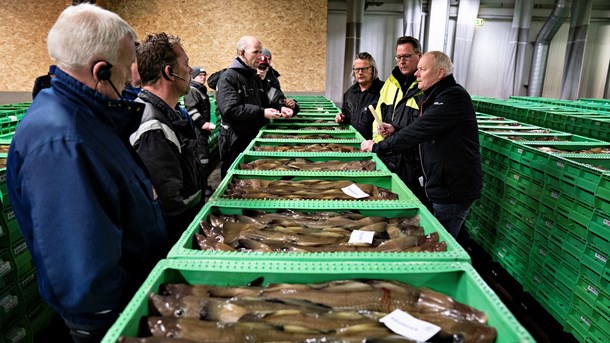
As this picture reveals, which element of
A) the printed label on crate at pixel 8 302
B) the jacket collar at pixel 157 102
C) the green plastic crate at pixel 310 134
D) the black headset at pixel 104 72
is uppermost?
the black headset at pixel 104 72

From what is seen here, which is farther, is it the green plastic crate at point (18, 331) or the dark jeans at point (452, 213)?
the dark jeans at point (452, 213)

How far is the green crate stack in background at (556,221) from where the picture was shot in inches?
108

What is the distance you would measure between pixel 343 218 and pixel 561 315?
87.9 inches

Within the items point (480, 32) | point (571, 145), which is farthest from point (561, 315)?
point (480, 32)

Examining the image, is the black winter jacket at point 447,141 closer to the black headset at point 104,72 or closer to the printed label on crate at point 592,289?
the printed label on crate at point 592,289

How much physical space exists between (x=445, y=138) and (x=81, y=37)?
255 cm

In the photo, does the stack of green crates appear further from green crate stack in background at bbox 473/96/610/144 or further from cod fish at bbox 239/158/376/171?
green crate stack in background at bbox 473/96/610/144

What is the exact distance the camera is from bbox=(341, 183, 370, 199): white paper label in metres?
2.44

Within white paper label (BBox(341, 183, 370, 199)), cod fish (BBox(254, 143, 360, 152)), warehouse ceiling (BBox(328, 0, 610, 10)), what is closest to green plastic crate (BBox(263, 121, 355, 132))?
cod fish (BBox(254, 143, 360, 152))

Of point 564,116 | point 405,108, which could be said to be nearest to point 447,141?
point 405,108

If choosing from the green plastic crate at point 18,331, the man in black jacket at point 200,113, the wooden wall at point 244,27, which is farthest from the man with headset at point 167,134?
the wooden wall at point 244,27

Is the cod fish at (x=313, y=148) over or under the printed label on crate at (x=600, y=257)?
over

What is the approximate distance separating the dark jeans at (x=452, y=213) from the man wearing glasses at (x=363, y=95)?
1.76 m

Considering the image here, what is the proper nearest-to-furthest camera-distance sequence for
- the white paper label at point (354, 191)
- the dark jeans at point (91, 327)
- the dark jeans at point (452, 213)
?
the dark jeans at point (91, 327) → the white paper label at point (354, 191) → the dark jeans at point (452, 213)
